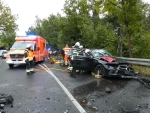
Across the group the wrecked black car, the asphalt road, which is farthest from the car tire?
the asphalt road

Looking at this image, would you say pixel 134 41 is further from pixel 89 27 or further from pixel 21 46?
pixel 21 46

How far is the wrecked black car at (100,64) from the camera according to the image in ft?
34.9

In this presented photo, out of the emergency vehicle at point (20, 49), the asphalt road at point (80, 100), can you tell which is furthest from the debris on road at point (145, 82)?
the emergency vehicle at point (20, 49)

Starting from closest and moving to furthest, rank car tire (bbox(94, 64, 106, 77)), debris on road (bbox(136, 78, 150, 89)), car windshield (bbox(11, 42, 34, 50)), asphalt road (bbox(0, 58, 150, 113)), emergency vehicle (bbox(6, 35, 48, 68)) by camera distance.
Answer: asphalt road (bbox(0, 58, 150, 113)) < debris on road (bbox(136, 78, 150, 89)) < car tire (bbox(94, 64, 106, 77)) < emergency vehicle (bbox(6, 35, 48, 68)) < car windshield (bbox(11, 42, 34, 50))

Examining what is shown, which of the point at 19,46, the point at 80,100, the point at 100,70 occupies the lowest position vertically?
the point at 80,100

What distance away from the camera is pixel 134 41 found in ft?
62.8

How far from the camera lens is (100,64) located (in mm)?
11508

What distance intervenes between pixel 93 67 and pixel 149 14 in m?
36.9

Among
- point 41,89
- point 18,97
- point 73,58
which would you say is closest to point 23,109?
point 18,97

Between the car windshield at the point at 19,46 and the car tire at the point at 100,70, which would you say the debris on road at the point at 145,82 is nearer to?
the car tire at the point at 100,70

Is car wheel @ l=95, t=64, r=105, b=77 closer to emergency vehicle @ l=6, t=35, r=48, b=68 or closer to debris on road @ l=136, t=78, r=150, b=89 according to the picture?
debris on road @ l=136, t=78, r=150, b=89

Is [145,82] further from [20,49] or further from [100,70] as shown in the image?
[20,49]

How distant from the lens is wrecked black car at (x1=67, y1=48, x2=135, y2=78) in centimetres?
1065

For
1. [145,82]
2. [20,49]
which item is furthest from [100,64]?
[20,49]
